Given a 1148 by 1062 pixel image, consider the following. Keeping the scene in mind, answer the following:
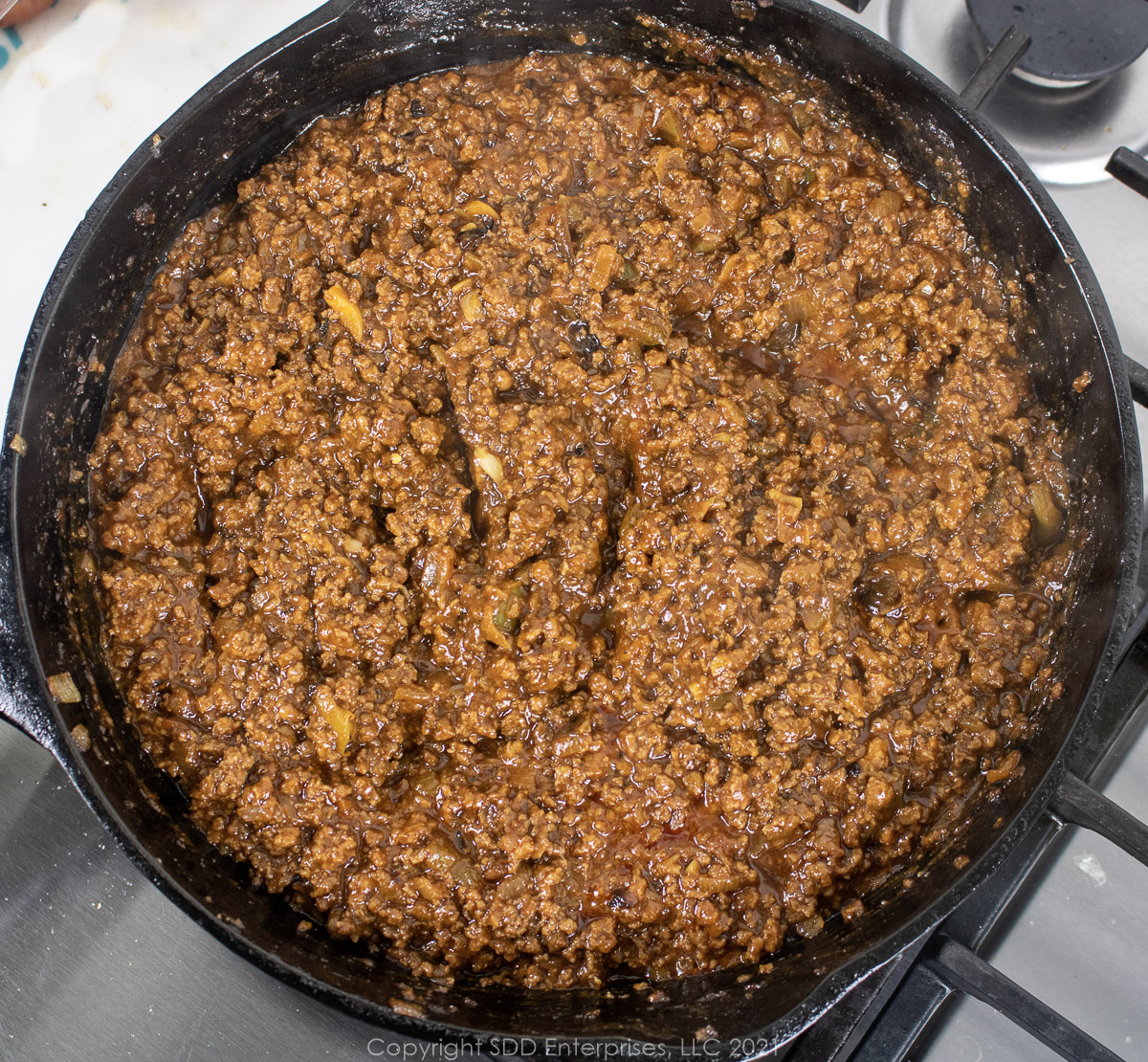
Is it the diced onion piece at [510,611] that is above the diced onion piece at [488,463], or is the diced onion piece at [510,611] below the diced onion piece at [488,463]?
below

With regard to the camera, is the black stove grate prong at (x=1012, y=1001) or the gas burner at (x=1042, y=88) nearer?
the black stove grate prong at (x=1012, y=1001)

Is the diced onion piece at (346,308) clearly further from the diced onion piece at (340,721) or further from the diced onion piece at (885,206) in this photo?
the diced onion piece at (885,206)

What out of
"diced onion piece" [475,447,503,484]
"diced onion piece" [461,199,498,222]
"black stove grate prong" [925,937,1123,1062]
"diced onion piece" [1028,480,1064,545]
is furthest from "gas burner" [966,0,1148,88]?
"black stove grate prong" [925,937,1123,1062]

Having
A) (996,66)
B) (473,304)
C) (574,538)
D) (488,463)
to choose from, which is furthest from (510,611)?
(996,66)

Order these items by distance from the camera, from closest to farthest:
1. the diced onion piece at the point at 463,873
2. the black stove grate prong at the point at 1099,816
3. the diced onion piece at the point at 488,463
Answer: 1. the black stove grate prong at the point at 1099,816
2. the diced onion piece at the point at 463,873
3. the diced onion piece at the point at 488,463

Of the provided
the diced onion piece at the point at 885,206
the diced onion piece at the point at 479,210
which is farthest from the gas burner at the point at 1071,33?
the diced onion piece at the point at 479,210

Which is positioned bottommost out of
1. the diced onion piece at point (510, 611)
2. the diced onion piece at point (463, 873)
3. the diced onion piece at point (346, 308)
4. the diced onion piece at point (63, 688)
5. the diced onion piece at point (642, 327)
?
the diced onion piece at point (63, 688)

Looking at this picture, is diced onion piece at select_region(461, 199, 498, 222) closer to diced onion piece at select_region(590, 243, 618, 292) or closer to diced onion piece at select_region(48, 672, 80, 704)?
diced onion piece at select_region(590, 243, 618, 292)

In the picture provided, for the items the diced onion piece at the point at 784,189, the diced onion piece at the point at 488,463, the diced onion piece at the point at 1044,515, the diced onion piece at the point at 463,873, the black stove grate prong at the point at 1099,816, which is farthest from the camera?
the diced onion piece at the point at 784,189
